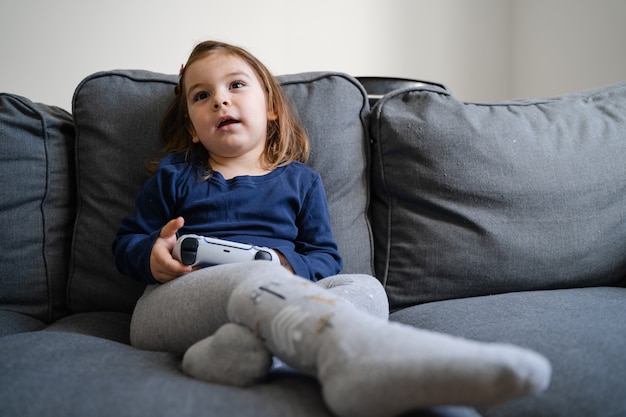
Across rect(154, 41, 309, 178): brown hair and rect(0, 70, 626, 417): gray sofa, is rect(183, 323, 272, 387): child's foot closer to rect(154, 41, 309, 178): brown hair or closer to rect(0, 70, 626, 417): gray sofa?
rect(0, 70, 626, 417): gray sofa

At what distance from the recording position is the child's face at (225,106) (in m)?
1.11

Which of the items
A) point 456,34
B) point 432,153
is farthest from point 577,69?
point 432,153

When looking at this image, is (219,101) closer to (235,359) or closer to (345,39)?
(235,359)

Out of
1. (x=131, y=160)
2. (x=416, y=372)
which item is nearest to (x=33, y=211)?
(x=131, y=160)

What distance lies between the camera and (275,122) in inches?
48.8

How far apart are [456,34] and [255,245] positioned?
4.78ft

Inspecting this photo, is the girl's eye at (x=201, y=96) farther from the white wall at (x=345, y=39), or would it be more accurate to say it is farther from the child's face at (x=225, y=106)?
the white wall at (x=345, y=39)

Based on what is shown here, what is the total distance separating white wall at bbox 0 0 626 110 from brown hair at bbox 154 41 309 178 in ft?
1.98

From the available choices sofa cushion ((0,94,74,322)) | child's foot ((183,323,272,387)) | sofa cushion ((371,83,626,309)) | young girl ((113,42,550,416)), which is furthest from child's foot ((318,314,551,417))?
sofa cushion ((0,94,74,322))

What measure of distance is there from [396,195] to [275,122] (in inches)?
13.0

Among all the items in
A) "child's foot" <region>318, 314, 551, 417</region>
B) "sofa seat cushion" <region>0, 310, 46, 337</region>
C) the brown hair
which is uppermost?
the brown hair

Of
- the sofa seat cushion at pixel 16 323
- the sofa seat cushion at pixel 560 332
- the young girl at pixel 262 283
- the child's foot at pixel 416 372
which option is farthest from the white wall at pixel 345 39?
the child's foot at pixel 416 372

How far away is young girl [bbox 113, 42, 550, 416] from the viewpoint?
1.74 feet

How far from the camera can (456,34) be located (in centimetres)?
209
